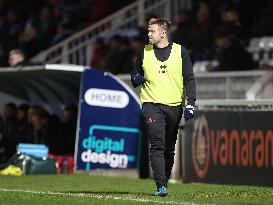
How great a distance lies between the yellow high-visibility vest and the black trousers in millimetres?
82

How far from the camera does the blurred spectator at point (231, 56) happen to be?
18.8 m

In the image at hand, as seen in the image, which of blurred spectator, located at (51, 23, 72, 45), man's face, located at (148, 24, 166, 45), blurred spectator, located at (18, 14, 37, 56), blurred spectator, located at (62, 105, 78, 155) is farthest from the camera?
blurred spectator, located at (18, 14, 37, 56)

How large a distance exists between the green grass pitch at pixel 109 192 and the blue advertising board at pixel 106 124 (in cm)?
86

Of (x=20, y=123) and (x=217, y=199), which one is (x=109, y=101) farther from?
(x=217, y=199)

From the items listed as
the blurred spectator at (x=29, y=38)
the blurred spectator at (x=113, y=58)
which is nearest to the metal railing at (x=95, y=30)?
the blurred spectator at (x=29, y=38)

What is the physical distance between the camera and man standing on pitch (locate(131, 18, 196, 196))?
12195mm

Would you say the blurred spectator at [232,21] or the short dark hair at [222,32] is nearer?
the short dark hair at [222,32]

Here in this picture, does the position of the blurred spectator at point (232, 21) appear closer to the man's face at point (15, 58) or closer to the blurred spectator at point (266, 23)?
the blurred spectator at point (266, 23)

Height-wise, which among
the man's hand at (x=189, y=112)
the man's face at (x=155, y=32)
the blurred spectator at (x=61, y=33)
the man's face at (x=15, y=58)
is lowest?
the man's hand at (x=189, y=112)

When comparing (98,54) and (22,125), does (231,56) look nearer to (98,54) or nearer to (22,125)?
(22,125)

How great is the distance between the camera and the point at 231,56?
1884cm

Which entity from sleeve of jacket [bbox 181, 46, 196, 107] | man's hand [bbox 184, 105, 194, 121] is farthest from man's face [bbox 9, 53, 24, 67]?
man's hand [bbox 184, 105, 194, 121]

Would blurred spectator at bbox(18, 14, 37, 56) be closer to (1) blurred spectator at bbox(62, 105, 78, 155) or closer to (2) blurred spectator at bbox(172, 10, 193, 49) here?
(2) blurred spectator at bbox(172, 10, 193, 49)

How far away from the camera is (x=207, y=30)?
68.3 feet
